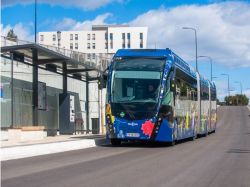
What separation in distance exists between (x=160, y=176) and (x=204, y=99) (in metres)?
25.6

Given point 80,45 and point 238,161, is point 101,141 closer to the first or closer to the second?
point 238,161

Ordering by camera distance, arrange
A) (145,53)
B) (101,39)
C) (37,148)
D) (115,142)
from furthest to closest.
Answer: (101,39) → (115,142) → (145,53) → (37,148)

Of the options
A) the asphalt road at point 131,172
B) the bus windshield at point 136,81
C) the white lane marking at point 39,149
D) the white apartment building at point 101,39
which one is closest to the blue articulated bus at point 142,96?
the bus windshield at point 136,81

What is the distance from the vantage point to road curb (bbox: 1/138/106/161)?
1889 centimetres

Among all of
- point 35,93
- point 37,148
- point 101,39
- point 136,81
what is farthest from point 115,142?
point 101,39

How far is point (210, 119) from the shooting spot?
4288 cm

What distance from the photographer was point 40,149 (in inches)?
830

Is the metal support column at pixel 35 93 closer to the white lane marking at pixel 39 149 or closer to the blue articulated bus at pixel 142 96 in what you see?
the white lane marking at pixel 39 149

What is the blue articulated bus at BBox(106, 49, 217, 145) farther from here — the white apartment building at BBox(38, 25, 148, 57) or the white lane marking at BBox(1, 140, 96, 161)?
the white apartment building at BBox(38, 25, 148, 57)

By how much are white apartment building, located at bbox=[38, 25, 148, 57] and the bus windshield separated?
117 meters

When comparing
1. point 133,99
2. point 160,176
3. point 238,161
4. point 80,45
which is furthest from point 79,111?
point 80,45

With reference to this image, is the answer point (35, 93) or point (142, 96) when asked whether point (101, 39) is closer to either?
point (35, 93)

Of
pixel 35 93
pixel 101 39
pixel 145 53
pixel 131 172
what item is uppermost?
pixel 101 39

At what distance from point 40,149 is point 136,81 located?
5.00 m
